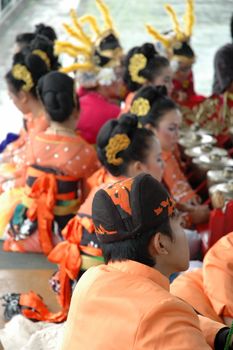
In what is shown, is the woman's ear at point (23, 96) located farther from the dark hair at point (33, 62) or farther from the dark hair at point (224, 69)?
the dark hair at point (224, 69)

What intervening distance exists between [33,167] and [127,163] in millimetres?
631

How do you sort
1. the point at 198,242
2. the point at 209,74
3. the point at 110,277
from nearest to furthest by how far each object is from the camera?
the point at 110,277 → the point at 198,242 → the point at 209,74

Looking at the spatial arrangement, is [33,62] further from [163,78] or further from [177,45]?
[177,45]

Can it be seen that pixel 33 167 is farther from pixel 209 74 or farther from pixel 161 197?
pixel 209 74

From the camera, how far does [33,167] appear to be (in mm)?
3039

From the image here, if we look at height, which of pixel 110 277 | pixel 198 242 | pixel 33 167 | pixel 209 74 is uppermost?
pixel 110 277

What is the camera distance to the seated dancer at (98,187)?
8.33 feet

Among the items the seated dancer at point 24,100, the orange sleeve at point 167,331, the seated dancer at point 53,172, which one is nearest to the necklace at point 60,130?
the seated dancer at point 53,172

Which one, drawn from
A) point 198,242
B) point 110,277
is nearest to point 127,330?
point 110,277

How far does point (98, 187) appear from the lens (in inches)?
101

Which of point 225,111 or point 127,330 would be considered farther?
point 225,111

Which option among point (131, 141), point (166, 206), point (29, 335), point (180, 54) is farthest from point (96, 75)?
point (166, 206)

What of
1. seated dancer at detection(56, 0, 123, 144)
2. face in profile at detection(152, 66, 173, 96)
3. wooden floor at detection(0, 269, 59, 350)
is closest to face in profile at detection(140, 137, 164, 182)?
wooden floor at detection(0, 269, 59, 350)

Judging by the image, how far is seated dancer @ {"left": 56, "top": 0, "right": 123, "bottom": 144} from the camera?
3668mm
